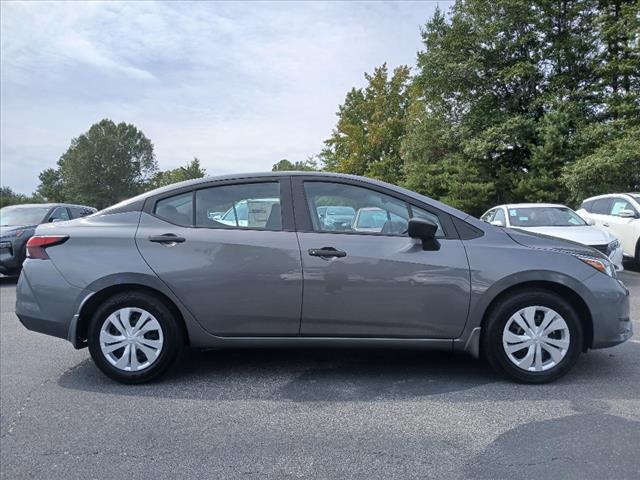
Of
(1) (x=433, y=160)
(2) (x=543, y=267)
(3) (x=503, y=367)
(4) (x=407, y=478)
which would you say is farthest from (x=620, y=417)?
(1) (x=433, y=160)

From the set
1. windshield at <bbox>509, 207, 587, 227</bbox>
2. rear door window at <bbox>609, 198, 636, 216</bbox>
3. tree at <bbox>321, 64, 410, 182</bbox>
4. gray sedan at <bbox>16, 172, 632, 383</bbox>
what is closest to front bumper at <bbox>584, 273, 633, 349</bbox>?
gray sedan at <bbox>16, 172, 632, 383</bbox>

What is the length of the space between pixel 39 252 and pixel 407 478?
3.16m

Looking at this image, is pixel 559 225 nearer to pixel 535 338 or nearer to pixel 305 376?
pixel 535 338

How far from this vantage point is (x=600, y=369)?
4027 mm

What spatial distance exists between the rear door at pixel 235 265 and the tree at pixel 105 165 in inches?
3022

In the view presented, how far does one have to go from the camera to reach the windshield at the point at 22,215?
10445mm

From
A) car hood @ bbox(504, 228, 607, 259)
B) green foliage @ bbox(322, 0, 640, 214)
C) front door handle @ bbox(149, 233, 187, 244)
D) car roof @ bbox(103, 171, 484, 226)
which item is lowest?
front door handle @ bbox(149, 233, 187, 244)

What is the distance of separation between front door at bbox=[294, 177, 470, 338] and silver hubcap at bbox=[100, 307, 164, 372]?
45.4 inches

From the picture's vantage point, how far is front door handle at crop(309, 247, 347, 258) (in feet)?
Result: 12.0

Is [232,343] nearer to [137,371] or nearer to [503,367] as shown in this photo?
[137,371]

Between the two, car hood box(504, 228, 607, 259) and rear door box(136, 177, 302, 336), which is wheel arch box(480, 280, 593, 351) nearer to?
car hood box(504, 228, 607, 259)

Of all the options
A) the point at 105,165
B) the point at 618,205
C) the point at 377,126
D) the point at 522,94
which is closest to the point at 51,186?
the point at 105,165

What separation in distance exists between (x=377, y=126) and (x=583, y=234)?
34.5 m

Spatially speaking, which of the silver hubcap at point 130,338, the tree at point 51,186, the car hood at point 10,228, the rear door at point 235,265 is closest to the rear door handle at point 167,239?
the rear door at point 235,265
